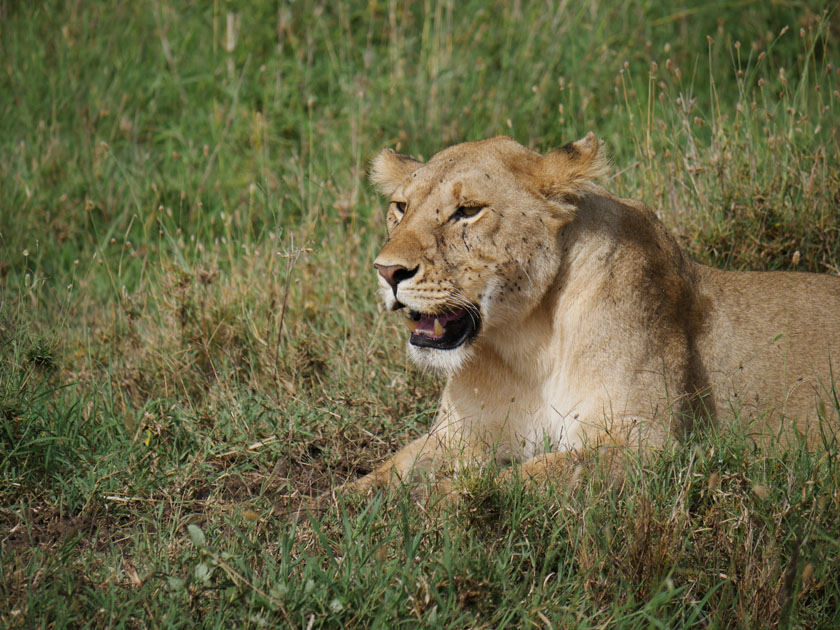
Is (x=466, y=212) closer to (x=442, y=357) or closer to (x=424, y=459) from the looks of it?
(x=442, y=357)

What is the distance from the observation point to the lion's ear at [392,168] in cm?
398

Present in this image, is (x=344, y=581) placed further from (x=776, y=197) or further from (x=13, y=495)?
(x=776, y=197)

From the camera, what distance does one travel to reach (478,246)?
3383mm

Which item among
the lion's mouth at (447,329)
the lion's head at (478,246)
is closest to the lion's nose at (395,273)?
the lion's head at (478,246)

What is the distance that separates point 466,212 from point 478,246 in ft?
0.50

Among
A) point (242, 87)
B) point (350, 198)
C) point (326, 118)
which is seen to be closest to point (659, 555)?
point (350, 198)

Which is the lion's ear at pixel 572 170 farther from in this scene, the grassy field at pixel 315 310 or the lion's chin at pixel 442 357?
the grassy field at pixel 315 310

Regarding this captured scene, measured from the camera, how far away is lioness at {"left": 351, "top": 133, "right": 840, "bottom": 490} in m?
3.38

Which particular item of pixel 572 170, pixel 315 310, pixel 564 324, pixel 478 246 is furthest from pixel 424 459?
pixel 315 310

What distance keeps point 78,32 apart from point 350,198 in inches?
102

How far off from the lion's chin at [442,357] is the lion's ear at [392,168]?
81 centimetres

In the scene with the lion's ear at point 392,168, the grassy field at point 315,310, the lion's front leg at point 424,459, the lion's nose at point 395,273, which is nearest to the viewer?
the grassy field at point 315,310

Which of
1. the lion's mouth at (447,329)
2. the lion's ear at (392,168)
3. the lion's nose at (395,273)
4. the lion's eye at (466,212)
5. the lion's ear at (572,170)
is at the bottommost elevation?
the lion's mouth at (447,329)

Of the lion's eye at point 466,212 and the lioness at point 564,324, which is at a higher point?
the lion's eye at point 466,212
